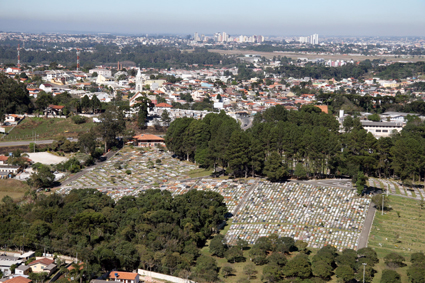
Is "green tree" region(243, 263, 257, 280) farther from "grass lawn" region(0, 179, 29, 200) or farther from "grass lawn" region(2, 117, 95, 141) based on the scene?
"grass lawn" region(2, 117, 95, 141)

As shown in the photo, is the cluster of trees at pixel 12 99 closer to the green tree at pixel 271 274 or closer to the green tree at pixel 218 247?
the green tree at pixel 218 247

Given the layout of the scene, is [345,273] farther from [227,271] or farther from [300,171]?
[300,171]

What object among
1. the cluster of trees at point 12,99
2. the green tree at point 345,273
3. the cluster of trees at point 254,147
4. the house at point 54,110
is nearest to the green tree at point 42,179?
the cluster of trees at point 254,147

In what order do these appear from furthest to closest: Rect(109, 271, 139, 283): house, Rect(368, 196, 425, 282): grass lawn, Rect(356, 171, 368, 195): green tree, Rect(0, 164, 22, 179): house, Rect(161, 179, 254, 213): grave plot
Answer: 1. Rect(0, 164, 22, 179): house
2. Rect(161, 179, 254, 213): grave plot
3. Rect(356, 171, 368, 195): green tree
4. Rect(368, 196, 425, 282): grass lawn
5. Rect(109, 271, 139, 283): house

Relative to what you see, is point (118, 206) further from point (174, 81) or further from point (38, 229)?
point (174, 81)

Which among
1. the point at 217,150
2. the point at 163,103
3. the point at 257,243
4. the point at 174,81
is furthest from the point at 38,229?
the point at 174,81

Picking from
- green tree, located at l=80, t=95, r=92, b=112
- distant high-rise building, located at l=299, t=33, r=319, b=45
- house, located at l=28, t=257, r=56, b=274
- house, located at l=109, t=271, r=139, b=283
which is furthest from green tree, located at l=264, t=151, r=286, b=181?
distant high-rise building, located at l=299, t=33, r=319, b=45
